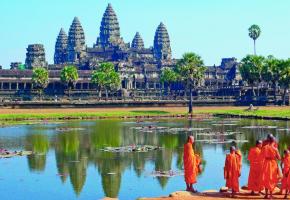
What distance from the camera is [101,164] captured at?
41.8 meters

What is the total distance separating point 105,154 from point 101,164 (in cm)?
572

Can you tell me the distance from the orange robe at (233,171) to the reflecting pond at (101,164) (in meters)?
4.34

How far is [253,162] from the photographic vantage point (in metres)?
27.2

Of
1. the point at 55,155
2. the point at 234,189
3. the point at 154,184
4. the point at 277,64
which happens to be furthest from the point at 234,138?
the point at 277,64

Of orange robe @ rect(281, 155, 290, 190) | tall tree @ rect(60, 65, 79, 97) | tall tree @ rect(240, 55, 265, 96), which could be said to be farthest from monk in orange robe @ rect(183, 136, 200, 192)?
tall tree @ rect(60, 65, 79, 97)

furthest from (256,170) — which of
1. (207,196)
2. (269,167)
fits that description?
(207,196)

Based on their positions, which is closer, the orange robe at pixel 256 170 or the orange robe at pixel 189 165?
the orange robe at pixel 256 170

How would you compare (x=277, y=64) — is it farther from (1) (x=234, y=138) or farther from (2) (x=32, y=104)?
(1) (x=234, y=138)

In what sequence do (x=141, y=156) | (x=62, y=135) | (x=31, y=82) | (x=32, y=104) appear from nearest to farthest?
(x=141, y=156), (x=62, y=135), (x=32, y=104), (x=31, y=82)

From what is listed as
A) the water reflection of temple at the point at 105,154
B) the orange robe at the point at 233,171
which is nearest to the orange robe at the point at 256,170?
the orange robe at the point at 233,171

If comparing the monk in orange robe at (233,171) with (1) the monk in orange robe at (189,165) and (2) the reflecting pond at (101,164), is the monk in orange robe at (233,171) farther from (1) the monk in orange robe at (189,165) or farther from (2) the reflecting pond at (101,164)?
(2) the reflecting pond at (101,164)

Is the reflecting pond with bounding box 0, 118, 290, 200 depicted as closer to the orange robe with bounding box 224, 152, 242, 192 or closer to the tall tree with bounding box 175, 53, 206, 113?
the orange robe with bounding box 224, 152, 242, 192

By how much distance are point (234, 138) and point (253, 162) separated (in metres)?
34.6

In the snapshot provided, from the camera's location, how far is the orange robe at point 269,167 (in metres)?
26.7
